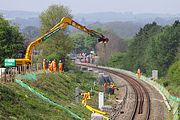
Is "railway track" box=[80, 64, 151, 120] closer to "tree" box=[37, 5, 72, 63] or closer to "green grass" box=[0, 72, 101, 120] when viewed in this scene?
"green grass" box=[0, 72, 101, 120]

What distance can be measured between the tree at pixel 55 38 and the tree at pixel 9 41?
420 inches

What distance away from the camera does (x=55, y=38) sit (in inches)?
2640

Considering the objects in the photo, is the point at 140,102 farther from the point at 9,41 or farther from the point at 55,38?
the point at 55,38

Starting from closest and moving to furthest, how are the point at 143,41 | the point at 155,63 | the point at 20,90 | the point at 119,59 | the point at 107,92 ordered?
the point at 20,90
the point at 107,92
the point at 155,63
the point at 143,41
the point at 119,59

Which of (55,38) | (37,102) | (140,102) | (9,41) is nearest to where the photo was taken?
(37,102)

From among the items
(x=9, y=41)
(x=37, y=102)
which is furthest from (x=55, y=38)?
(x=37, y=102)

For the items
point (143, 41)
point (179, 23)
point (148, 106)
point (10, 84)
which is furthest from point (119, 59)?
point (10, 84)

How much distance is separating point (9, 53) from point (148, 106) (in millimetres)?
22112

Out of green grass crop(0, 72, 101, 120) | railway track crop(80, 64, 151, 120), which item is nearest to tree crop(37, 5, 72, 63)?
railway track crop(80, 64, 151, 120)

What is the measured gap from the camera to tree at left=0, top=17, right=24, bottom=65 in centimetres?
5050

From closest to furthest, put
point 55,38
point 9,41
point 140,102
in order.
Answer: point 140,102 < point 9,41 < point 55,38

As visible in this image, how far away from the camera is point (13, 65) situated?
114 ft

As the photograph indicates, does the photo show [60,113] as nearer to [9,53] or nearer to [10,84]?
[10,84]

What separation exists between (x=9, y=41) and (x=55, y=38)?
50.4 ft
